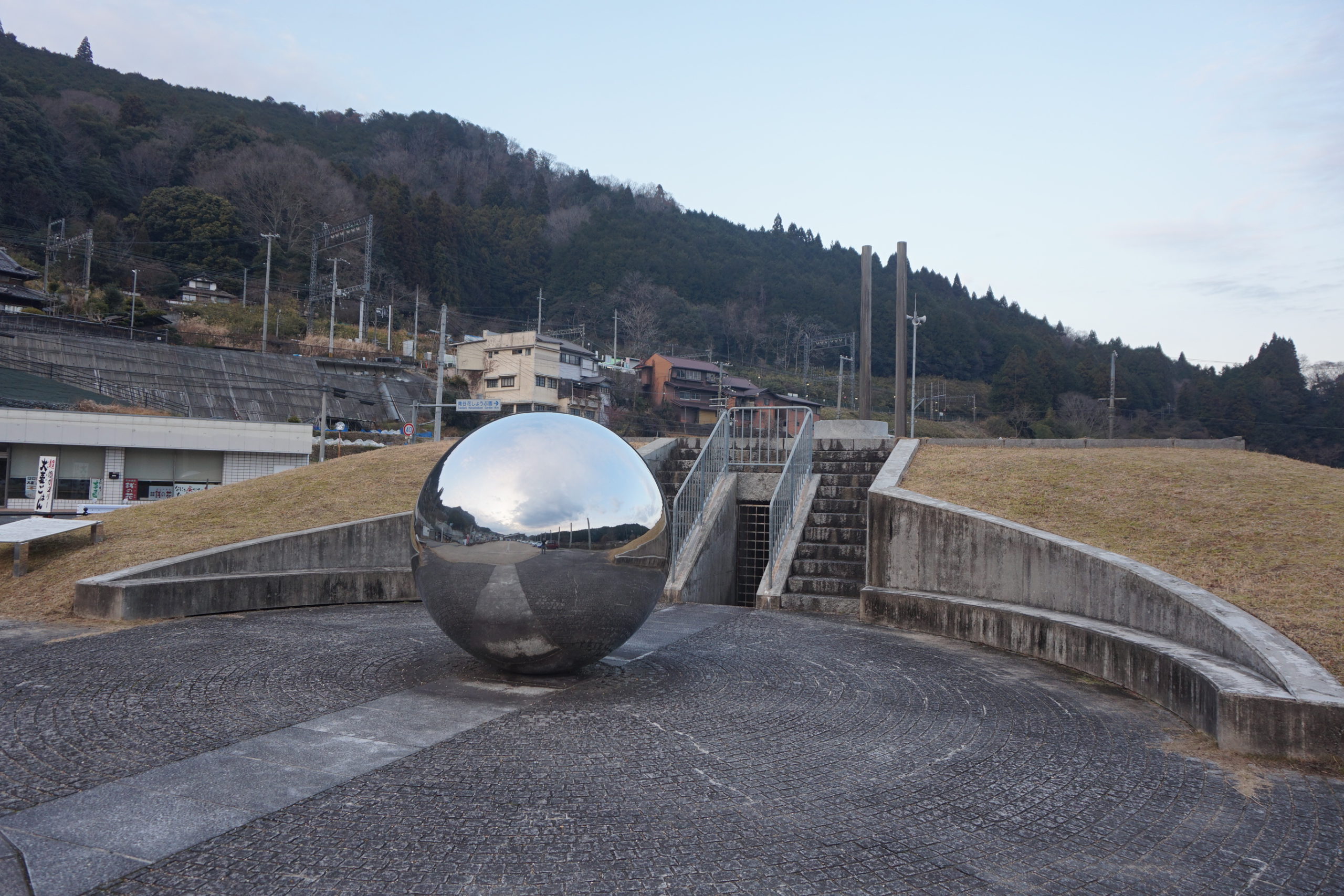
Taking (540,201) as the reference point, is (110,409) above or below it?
below

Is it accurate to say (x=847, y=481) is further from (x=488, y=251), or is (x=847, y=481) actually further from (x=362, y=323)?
(x=488, y=251)

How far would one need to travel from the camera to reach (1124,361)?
300 ft

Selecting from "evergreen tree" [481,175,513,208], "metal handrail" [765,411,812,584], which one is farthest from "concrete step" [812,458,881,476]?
"evergreen tree" [481,175,513,208]

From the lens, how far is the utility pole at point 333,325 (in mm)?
66125

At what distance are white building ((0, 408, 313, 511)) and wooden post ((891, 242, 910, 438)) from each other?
23.5m

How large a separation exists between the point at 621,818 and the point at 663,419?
258 feet

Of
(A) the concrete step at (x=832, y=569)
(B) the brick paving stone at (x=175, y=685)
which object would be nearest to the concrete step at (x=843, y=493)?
(A) the concrete step at (x=832, y=569)

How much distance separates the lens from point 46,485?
13797mm

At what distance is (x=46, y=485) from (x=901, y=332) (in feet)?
74.9

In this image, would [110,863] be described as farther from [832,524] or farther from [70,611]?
[832,524]

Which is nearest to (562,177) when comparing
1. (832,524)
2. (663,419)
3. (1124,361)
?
(663,419)

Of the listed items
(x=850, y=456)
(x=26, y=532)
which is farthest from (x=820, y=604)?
A: (x=26, y=532)

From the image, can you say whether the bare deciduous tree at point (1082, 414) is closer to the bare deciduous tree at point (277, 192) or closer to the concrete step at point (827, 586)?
the concrete step at point (827, 586)

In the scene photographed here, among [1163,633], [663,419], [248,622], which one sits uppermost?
[663,419]
